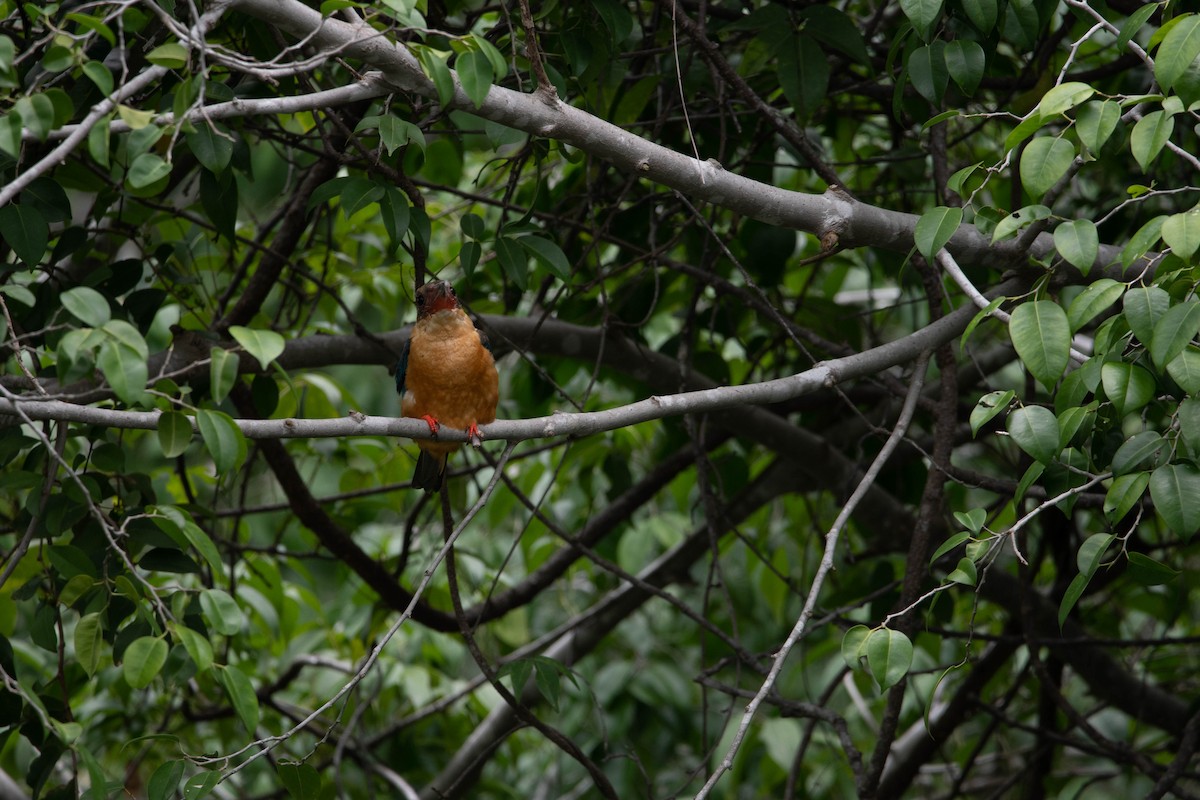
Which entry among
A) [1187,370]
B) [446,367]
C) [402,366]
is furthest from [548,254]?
[1187,370]

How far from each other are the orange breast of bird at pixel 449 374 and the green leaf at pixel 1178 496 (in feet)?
5.65

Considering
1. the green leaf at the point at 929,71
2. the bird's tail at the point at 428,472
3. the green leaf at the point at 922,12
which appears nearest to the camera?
the green leaf at the point at 922,12

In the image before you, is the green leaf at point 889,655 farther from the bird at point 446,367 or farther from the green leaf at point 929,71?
the bird at point 446,367

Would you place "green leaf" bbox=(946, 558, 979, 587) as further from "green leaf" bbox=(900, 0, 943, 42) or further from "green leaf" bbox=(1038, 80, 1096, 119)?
"green leaf" bbox=(900, 0, 943, 42)

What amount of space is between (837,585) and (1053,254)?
2.07 m

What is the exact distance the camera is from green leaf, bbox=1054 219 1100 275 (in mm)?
1705

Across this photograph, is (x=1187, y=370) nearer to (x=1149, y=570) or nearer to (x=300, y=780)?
(x=1149, y=570)

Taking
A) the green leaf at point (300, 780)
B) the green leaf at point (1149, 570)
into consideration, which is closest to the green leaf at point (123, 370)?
the green leaf at point (300, 780)

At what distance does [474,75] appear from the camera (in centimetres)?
184

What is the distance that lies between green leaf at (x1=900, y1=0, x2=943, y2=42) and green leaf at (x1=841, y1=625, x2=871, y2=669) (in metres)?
1.06

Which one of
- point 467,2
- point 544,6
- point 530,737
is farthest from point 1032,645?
point 530,737

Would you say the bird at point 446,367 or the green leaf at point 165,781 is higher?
the bird at point 446,367

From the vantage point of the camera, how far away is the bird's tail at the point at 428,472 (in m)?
3.30

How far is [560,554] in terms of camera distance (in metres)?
3.85
